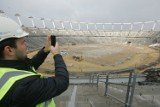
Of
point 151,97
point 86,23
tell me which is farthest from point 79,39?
point 151,97

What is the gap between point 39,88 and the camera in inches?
78.9

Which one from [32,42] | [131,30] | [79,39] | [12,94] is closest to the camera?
[12,94]

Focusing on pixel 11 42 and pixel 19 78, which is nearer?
pixel 19 78

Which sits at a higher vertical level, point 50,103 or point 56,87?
point 56,87

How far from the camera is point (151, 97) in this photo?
263 inches

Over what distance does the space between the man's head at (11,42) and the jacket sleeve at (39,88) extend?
28 centimetres

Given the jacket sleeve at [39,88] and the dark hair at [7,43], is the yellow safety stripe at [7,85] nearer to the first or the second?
the jacket sleeve at [39,88]

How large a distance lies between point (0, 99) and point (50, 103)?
1.47ft

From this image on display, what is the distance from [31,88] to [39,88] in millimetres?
71

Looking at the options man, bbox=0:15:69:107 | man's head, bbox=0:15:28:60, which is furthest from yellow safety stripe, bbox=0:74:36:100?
man's head, bbox=0:15:28:60

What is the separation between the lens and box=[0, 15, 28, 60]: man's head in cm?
214

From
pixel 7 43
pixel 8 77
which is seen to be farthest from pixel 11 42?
pixel 8 77

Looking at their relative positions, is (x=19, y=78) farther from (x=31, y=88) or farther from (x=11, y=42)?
(x=11, y=42)

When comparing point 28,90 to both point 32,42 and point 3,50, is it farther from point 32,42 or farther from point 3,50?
point 32,42
